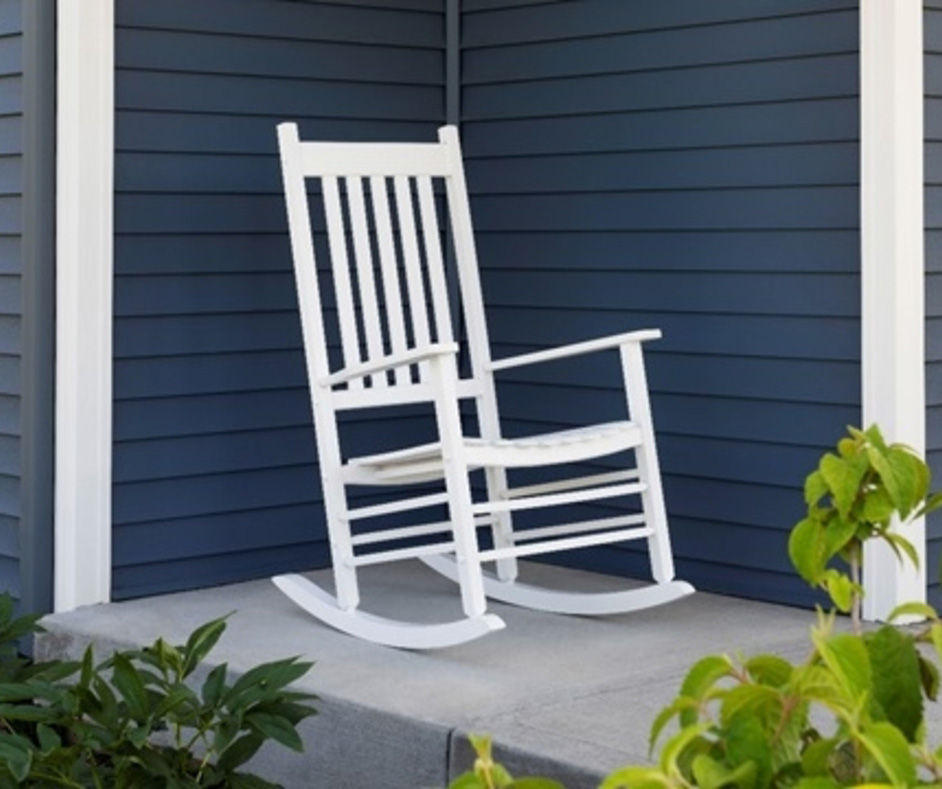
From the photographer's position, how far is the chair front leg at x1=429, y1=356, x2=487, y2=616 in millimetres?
3217

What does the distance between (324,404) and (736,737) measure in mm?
2815

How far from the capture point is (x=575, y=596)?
12.2 feet

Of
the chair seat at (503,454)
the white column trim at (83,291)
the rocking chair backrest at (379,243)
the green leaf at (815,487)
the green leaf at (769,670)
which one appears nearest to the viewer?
the green leaf at (769,670)

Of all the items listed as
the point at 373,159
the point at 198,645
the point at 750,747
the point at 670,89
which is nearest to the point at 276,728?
the point at 198,645

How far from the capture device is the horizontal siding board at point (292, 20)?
391cm

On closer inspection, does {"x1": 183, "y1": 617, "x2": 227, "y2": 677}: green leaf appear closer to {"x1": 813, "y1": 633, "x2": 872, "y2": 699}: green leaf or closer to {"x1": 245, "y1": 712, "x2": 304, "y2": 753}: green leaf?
{"x1": 245, "y1": 712, "x2": 304, "y2": 753}: green leaf

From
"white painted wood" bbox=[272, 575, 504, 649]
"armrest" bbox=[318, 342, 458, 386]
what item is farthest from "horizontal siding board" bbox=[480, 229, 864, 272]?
"white painted wood" bbox=[272, 575, 504, 649]

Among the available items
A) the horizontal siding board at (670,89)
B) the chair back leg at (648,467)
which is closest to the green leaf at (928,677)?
the chair back leg at (648,467)

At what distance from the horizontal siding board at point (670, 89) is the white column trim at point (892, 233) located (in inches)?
4.2

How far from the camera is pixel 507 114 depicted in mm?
4371

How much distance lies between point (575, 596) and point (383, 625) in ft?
1.58

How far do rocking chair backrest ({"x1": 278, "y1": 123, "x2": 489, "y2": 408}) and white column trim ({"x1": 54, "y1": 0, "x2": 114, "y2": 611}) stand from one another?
0.45 meters

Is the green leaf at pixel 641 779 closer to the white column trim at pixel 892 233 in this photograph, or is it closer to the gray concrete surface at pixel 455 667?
the gray concrete surface at pixel 455 667

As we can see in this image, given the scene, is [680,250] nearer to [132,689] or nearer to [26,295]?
[26,295]
